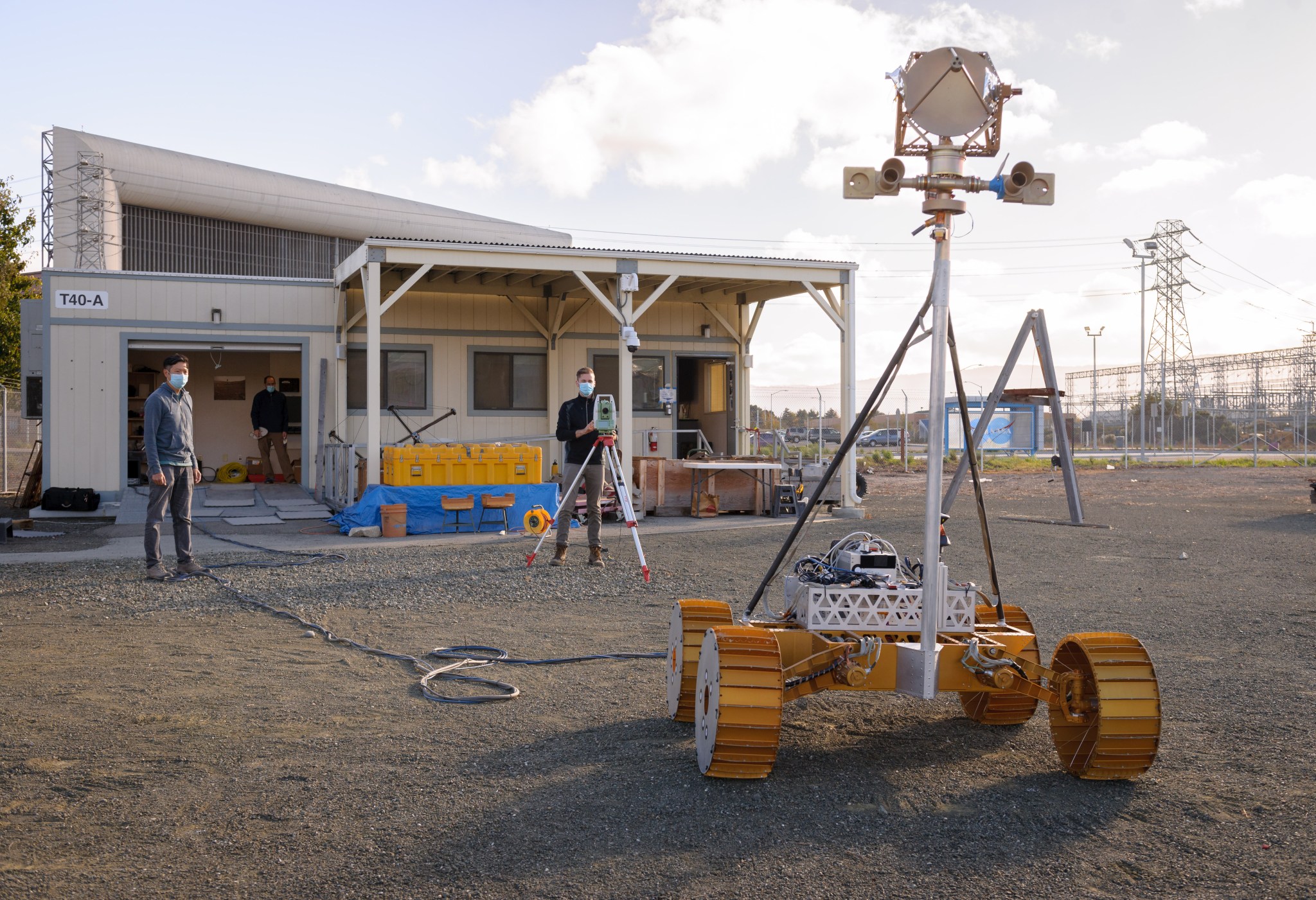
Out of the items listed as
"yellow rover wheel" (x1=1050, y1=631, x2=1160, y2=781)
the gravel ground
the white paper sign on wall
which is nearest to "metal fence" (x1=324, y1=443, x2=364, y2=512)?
the white paper sign on wall

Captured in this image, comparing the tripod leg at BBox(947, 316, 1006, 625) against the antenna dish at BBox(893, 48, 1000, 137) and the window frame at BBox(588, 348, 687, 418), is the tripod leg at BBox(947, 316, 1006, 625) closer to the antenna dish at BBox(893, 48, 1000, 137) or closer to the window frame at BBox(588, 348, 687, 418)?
the antenna dish at BBox(893, 48, 1000, 137)

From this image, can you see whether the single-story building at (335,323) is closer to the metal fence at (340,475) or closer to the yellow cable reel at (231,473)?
→ the metal fence at (340,475)

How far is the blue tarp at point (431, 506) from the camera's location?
13.1 meters

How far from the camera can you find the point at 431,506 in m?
13.3

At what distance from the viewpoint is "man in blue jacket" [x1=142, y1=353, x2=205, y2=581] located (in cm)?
936

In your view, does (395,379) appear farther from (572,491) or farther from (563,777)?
(563,777)

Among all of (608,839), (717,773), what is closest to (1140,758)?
(717,773)

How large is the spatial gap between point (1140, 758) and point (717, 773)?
63.5 inches

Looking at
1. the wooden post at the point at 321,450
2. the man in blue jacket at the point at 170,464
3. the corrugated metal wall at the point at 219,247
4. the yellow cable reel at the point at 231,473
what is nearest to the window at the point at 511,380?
the wooden post at the point at 321,450

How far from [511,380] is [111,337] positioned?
6.13m

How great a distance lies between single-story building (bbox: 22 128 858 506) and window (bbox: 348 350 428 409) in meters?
0.03

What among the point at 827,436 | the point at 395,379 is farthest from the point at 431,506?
the point at 827,436

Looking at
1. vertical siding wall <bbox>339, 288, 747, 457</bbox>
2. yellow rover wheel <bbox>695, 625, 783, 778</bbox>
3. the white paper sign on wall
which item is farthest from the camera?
vertical siding wall <bbox>339, 288, 747, 457</bbox>

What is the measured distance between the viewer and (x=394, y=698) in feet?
18.1
